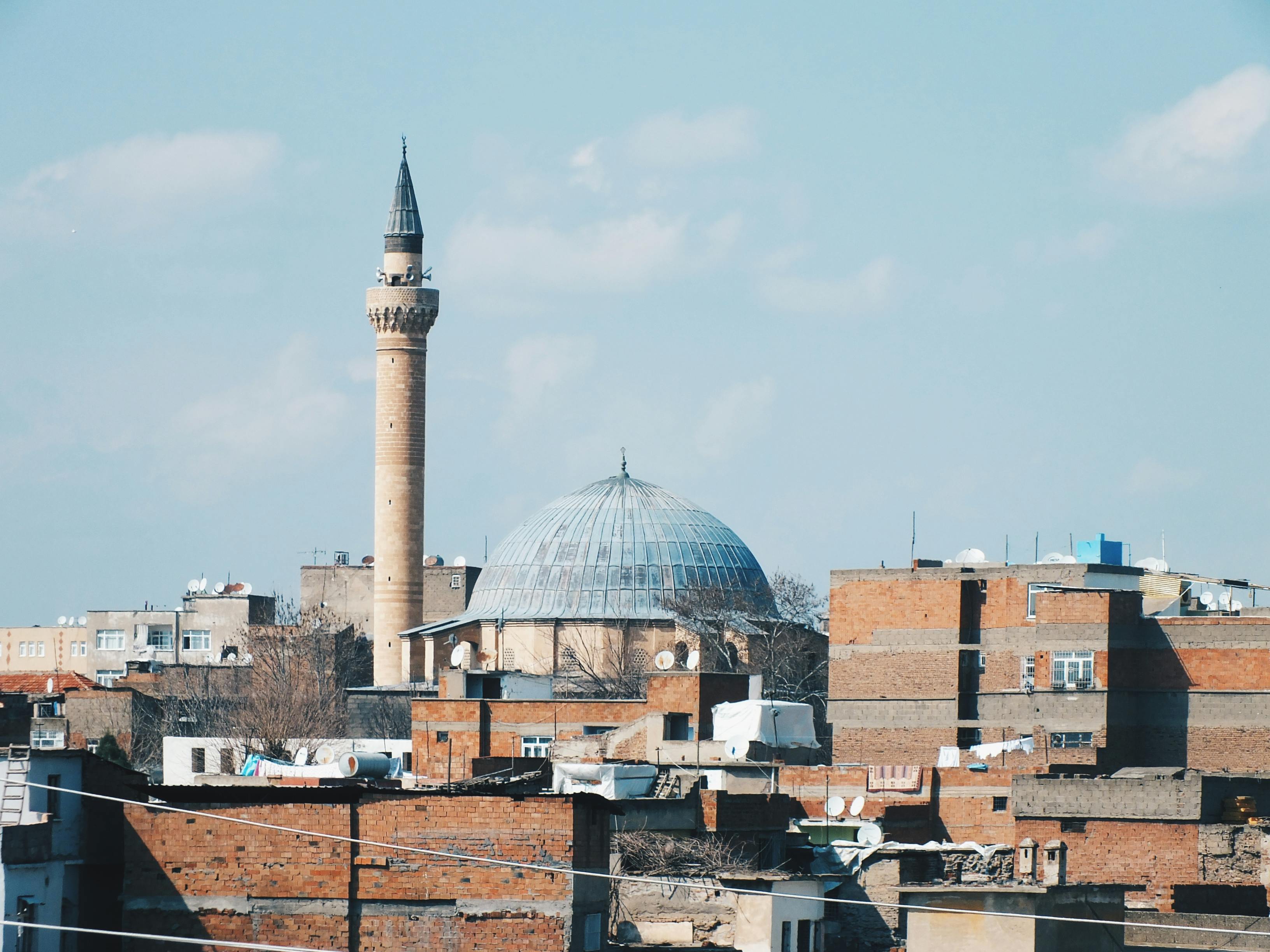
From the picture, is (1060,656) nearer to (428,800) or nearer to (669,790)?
(669,790)

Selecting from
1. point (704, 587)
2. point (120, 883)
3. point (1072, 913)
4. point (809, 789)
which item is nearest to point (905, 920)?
point (1072, 913)

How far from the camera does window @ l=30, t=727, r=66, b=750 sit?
4228cm

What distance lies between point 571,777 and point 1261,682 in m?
21.0

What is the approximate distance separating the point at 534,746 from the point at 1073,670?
10731 mm

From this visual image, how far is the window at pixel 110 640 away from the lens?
84750 millimetres

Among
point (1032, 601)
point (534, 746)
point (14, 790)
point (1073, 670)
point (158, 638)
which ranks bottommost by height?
point (534, 746)

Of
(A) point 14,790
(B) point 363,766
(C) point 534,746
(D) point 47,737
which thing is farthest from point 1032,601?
(A) point 14,790

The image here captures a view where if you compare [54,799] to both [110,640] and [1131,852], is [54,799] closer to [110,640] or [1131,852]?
[1131,852]

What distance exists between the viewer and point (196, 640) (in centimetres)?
8275

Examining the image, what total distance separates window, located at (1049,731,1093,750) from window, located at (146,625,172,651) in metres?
43.9

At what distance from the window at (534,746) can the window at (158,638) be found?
4022 centimetres

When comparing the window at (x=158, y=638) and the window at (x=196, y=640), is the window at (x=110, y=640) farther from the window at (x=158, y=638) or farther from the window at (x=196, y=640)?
the window at (x=196, y=640)

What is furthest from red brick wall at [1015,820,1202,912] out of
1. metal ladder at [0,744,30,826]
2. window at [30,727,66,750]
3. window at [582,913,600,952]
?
window at [30,727,66,750]

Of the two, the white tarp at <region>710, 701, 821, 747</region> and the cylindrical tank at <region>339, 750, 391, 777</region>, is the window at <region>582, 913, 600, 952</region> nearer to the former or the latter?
the cylindrical tank at <region>339, 750, 391, 777</region>
